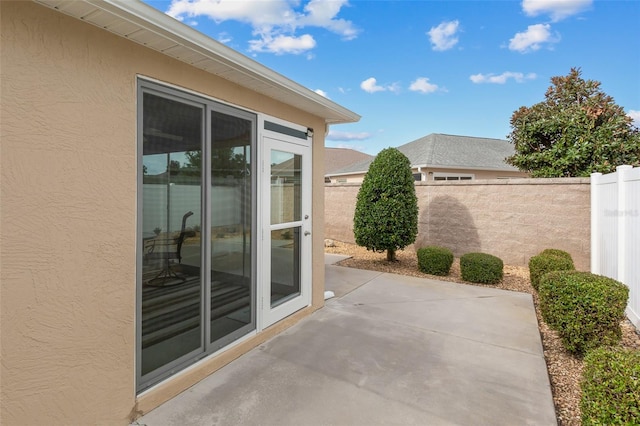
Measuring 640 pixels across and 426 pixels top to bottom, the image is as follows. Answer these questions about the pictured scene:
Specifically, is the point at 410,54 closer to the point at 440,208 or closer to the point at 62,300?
the point at 440,208

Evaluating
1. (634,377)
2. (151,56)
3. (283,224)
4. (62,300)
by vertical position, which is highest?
(151,56)

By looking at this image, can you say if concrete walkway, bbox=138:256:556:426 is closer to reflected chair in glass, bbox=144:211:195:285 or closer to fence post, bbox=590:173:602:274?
reflected chair in glass, bbox=144:211:195:285

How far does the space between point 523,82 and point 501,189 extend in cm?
637

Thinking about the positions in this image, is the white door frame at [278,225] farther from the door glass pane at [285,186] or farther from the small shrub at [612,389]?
the small shrub at [612,389]

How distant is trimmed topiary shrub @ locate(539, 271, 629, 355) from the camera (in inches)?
124

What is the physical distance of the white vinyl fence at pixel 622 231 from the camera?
3.91m

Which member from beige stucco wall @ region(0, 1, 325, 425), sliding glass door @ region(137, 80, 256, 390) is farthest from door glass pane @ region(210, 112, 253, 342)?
beige stucco wall @ region(0, 1, 325, 425)

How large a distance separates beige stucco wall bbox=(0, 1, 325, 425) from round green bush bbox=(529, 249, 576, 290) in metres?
5.97

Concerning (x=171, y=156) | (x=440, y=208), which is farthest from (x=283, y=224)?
(x=440, y=208)

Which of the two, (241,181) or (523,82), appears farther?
(523,82)

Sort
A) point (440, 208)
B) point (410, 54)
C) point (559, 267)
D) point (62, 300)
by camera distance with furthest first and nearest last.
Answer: point (410, 54) < point (440, 208) < point (559, 267) < point (62, 300)

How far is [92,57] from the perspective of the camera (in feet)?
6.99

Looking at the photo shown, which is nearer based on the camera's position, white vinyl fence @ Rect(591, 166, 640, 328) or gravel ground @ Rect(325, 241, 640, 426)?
gravel ground @ Rect(325, 241, 640, 426)

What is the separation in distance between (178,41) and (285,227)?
2354 mm
